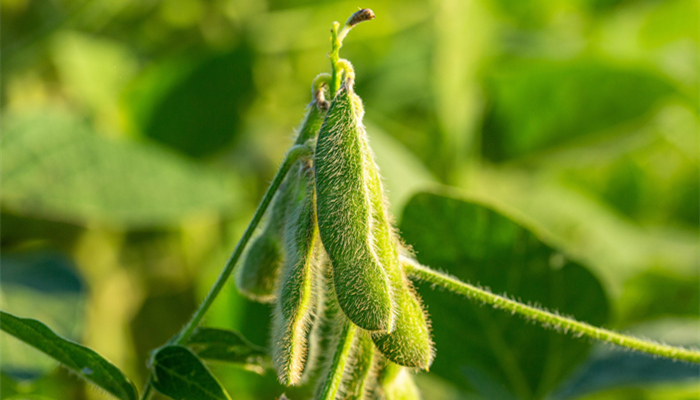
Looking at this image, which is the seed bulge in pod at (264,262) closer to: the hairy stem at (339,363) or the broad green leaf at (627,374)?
the hairy stem at (339,363)

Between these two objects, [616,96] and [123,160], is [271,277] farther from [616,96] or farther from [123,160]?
[616,96]

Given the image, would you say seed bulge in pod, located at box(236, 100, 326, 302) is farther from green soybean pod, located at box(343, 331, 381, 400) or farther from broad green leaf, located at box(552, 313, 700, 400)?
broad green leaf, located at box(552, 313, 700, 400)

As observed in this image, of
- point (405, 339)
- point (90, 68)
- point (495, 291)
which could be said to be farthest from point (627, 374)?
point (90, 68)

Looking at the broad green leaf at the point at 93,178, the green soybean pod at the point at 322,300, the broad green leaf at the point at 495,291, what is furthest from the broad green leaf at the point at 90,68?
the green soybean pod at the point at 322,300

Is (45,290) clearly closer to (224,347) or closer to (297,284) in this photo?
(224,347)

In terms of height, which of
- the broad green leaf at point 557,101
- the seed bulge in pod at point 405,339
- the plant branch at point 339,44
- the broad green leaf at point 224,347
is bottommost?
the broad green leaf at point 224,347

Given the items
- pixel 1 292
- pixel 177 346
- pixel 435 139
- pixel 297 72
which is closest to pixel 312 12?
pixel 297 72

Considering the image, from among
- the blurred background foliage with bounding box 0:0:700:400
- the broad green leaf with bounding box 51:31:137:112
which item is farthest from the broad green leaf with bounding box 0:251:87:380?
the broad green leaf with bounding box 51:31:137:112
